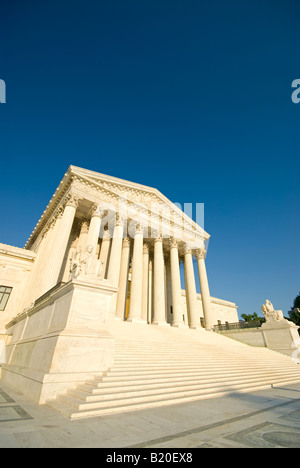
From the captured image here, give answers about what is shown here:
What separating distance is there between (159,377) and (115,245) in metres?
14.5

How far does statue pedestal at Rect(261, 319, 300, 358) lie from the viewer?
19.4 meters

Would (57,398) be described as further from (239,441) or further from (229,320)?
(229,320)

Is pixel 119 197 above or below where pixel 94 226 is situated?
above

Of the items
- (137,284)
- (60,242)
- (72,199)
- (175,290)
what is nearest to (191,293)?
(175,290)

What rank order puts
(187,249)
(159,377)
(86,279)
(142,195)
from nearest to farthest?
(159,377) < (86,279) < (142,195) < (187,249)

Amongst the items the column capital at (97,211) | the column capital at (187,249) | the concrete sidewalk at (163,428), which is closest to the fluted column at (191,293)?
the column capital at (187,249)

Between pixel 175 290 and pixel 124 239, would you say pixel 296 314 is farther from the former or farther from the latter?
pixel 124 239

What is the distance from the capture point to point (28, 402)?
6.75 metres

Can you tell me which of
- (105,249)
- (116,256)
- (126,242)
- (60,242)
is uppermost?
(126,242)

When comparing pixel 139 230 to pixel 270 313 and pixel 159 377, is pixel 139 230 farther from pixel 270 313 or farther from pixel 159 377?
pixel 159 377

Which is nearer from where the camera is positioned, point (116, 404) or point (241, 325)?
point (116, 404)

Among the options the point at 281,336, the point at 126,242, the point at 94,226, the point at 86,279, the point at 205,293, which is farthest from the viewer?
the point at 205,293

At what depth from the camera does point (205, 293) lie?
27.5 metres

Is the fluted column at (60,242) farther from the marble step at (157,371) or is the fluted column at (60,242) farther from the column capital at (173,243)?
the column capital at (173,243)
